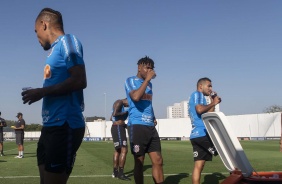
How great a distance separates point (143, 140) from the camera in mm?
5547

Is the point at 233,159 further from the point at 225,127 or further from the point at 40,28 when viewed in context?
the point at 40,28

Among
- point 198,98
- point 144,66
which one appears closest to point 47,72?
point 144,66

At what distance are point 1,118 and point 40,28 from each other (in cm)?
1555

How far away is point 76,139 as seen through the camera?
10.6 feet

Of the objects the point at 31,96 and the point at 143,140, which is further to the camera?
the point at 143,140

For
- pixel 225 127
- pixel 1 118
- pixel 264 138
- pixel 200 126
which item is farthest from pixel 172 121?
pixel 225 127

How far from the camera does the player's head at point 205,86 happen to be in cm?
627

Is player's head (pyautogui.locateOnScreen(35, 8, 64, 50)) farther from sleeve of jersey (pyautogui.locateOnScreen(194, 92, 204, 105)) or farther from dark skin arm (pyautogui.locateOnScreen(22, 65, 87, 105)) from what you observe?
sleeve of jersey (pyautogui.locateOnScreen(194, 92, 204, 105))

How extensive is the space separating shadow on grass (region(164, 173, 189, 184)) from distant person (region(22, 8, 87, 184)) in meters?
4.90

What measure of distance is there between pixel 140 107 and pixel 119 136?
166 inches

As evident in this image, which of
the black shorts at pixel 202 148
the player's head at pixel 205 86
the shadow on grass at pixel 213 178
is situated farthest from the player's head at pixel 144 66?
the shadow on grass at pixel 213 178

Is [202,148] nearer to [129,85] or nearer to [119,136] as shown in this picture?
[129,85]

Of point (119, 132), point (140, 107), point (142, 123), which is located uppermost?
point (140, 107)

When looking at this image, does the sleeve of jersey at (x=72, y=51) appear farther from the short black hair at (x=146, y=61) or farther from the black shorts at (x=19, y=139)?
the black shorts at (x=19, y=139)
